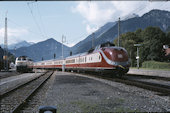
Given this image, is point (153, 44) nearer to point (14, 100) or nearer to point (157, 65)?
point (157, 65)

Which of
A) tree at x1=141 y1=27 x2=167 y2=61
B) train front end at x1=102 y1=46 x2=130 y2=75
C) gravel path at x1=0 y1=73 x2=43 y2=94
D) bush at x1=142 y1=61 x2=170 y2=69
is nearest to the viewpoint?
gravel path at x1=0 y1=73 x2=43 y2=94

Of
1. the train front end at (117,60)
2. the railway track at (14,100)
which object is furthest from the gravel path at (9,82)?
the train front end at (117,60)

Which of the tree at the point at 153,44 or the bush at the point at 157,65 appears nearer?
the bush at the point at 157,65

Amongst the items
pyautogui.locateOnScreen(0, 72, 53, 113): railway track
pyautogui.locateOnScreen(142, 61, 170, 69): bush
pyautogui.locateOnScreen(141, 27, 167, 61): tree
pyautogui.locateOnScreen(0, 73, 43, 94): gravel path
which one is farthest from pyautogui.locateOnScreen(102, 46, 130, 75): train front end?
pyautogui.locateOnScreen(141, 27, 167, 61): tree

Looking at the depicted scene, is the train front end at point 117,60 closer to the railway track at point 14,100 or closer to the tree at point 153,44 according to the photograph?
the railway track at point 14,100

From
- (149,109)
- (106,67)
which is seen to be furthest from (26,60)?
(149,109)

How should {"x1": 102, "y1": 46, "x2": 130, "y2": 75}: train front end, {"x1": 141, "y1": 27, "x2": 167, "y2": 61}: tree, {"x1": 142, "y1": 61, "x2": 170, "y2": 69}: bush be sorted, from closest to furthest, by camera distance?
{"x1": 102, "y1": 46, "x2": 130, "y2": 75}: train front end < {"x1": 142, "y1": 61, "x2": 170, "y2": 69}: bush < {"x1": 141, "y1": 27, "x2": 167, "y2": 61}: tree

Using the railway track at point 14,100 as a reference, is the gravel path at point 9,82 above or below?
below

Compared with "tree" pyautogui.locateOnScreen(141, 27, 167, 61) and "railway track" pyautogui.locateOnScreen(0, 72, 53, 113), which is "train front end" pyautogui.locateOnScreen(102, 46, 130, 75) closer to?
"railway track" pyautogui.locateOnScreen(0, 72, 53, 113)

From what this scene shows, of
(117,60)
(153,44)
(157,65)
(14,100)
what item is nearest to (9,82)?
(14,100)

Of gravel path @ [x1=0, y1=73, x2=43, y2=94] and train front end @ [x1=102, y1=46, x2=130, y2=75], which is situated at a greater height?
train front end @ [x1=102, y1=46, x2=130, y2=75]

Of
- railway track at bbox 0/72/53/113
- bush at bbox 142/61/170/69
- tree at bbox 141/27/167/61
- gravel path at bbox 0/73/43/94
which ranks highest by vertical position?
tree at bbox 141/27/167/61

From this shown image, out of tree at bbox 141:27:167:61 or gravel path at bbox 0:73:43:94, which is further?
tree at bbox 141:27:167:61

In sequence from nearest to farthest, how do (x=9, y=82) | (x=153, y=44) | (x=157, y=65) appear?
(x=9, y=82) < (x=157, y=65) < (x=153, y=44)
